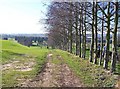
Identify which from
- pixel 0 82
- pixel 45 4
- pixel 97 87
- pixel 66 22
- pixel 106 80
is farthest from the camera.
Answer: pixel 66 22

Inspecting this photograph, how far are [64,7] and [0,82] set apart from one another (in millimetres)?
9751

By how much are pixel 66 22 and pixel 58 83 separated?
20859mm

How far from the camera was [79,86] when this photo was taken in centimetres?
1059

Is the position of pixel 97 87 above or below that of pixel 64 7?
below

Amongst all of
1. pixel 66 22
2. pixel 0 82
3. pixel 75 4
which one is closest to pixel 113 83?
pixel 0 82

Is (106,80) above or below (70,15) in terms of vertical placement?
below

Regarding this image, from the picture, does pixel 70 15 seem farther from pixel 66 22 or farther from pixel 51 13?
pixel 66 22

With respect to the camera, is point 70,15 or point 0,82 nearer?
point 0,82

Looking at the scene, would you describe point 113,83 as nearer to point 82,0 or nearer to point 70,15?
point 82,0

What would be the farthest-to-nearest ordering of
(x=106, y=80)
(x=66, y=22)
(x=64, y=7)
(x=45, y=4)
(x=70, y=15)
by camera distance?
(x=66, y=22)
(x=70, y=15)
(x=64, y=7)
(x=45, y=4)
(x=106, y=80)

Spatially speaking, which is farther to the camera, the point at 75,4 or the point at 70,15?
the point at 70,15

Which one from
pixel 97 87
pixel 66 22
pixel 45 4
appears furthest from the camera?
pixel 66 22

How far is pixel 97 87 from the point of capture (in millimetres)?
10203

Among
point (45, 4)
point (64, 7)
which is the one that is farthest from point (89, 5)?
point (45, 4)
